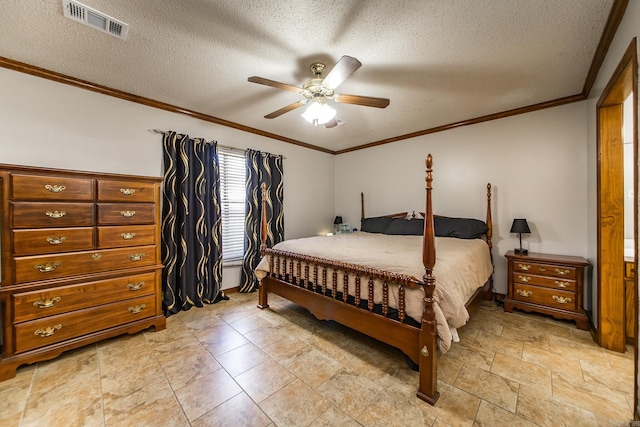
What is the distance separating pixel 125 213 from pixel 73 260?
0.53 meters

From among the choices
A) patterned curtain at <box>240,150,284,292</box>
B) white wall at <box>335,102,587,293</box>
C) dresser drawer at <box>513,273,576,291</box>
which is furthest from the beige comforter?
patterned curtain at <box>240,150,284,292</box>

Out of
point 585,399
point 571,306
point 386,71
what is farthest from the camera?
point 571,306

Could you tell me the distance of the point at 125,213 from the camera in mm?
2410

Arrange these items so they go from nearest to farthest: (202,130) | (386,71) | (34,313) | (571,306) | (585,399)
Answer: (585,399)
(34,313)
(386,71)
(571,306)
(202,130)

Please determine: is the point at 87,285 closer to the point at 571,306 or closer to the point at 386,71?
the point at 386,71

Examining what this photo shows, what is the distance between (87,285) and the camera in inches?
86.7

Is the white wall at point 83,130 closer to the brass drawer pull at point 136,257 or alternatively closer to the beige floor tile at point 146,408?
the brass drawer pull at point 136,257

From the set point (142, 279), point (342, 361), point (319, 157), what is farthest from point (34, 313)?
point (319, 157)

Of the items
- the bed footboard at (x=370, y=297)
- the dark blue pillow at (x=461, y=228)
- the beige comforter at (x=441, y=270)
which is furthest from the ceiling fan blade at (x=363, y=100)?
the dark blue pillow at (x=461, y=228)

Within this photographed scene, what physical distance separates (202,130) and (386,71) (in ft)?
8.18

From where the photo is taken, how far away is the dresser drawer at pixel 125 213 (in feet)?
7.54

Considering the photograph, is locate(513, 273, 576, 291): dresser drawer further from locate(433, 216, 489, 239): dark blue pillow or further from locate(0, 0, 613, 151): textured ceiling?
locate(0, 0, 613, 151): textured ceiling

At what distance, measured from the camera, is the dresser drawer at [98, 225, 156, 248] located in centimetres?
230

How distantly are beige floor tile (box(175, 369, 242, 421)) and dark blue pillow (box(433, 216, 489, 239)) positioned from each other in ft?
9.13
